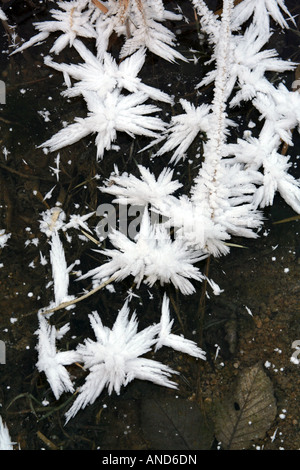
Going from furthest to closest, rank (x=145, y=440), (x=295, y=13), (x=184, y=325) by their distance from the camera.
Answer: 1. (x=295, y=13)
2. (x=184, y=325)
3. (x=145, y=440)

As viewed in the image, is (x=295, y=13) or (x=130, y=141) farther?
(x=295, y=13)

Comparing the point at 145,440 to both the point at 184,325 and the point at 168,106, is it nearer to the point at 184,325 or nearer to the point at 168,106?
the point at 184,325

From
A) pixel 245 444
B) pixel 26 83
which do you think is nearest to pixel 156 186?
pixel 26 83

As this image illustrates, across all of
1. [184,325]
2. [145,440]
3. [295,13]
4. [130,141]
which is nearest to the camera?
[145,440]

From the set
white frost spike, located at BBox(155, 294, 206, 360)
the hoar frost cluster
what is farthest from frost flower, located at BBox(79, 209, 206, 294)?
white frost spike, located at BBox(155, 294, 206, 360)

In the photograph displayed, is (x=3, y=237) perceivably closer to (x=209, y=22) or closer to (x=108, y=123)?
(x=108, y=123)

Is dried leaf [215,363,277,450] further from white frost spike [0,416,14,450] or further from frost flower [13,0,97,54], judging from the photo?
frost flower [13,0,97,54]

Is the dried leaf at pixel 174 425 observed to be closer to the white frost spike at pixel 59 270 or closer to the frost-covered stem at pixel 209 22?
the white frost spike at pixel 59 270
